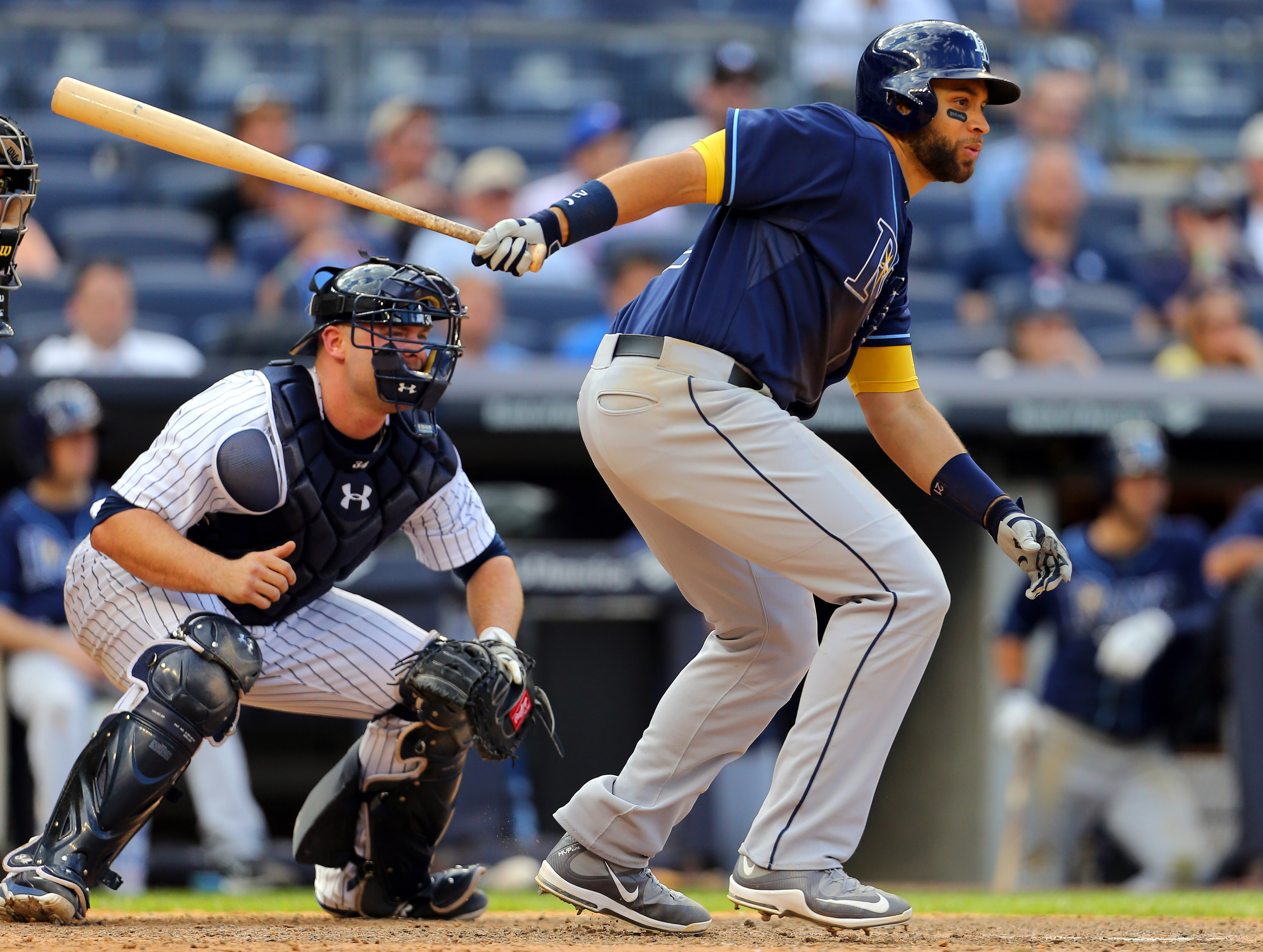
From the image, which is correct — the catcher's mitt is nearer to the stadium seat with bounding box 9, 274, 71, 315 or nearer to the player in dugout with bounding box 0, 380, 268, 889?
the player in dugout with bounding box 0, 380, 268, 889

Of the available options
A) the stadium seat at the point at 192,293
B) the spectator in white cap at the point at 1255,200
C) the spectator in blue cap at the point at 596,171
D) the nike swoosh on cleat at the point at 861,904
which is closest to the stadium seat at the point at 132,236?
the stadium seat at the point at 192,293

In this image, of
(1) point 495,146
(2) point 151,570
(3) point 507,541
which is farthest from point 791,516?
(1) point 495,146

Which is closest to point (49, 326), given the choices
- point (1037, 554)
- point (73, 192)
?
point (73, 192)

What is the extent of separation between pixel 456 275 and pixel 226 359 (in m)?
1.15

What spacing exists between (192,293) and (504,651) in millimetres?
4179

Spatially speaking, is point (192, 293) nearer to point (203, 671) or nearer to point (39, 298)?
point (39, 298)

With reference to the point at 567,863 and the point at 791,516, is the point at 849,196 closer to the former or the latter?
the point at 791,516

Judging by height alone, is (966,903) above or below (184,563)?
below

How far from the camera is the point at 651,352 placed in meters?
2.87

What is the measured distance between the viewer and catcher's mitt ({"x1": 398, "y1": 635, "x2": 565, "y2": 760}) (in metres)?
3.06

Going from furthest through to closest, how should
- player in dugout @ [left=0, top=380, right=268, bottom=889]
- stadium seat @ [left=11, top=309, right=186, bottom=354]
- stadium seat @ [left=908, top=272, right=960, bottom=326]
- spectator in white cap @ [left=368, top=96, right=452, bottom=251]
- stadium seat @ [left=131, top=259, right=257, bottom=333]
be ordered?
spectator in white cap @ [left=368, top=96, right=452, bottom=251], stadium seat @ [left=908, top=272, right=960, bottom=326], stadium seat @ [left=131, top=259, right=257, bottom=333], stadium seat @ [left=11, top=309, right=186, bottom=354], player in dugout @ [left=0, top=380, right=268, bottom=889]

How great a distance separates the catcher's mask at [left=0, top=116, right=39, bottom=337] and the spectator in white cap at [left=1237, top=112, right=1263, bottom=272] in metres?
6.74

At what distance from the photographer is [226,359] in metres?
5.85

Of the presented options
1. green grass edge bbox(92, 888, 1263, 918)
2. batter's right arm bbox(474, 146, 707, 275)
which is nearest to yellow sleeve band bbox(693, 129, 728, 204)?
batter's right arm bbox(474, 146, 707, 275)
